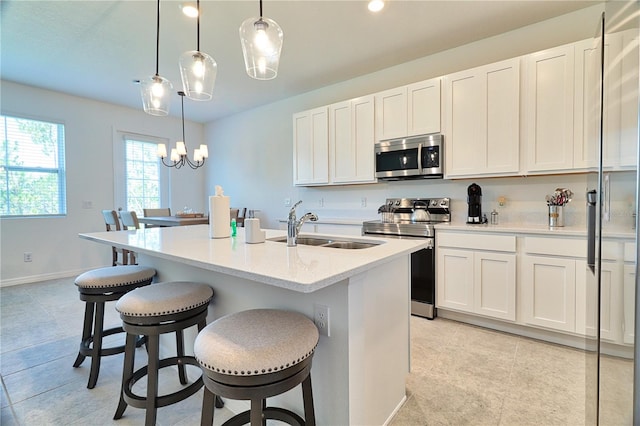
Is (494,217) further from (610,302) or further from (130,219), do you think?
(130,219)

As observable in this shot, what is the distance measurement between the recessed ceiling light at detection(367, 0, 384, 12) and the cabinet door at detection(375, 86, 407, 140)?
0.88 metres

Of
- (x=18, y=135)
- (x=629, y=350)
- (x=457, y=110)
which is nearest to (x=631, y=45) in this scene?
(x=629, y=350)

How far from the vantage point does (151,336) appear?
1.37m

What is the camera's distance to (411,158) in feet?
10.4

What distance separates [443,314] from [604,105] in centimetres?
226

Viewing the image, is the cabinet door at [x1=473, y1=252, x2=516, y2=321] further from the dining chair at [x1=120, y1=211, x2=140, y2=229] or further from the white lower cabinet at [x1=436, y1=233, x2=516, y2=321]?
the dining chair at [x1=120, y1=211, x2=140, y2=229]


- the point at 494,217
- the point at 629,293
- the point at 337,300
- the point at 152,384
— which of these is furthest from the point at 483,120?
the point at 152,384

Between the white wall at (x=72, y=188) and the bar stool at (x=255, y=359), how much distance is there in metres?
4.85

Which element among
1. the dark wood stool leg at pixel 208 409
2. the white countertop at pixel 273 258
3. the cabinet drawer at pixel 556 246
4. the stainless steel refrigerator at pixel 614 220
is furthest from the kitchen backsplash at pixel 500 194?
the dark wood stool leg at pixel 208 409

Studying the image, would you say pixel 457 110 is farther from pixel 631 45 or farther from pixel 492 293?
pixel 631 45

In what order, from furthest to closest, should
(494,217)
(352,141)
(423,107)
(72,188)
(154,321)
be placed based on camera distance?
(72,188)
(352,141)
(423,107)
(494,217)
(154,321)

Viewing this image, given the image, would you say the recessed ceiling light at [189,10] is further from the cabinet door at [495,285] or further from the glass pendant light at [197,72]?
the cabinet door at [495,285]

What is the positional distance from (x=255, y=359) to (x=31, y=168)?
527 centimetres

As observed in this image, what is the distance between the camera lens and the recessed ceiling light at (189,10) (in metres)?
2.47
